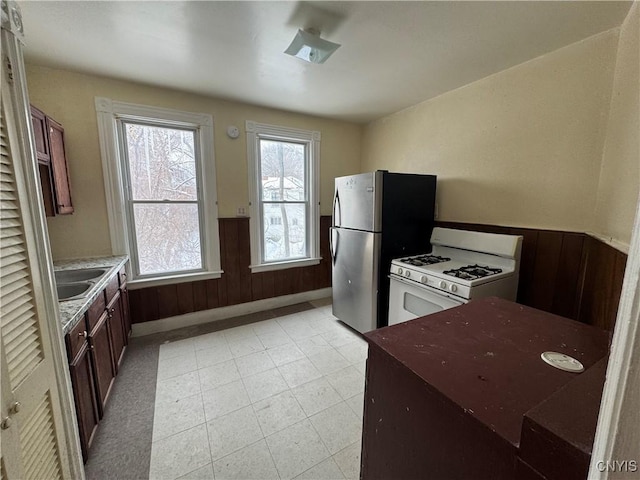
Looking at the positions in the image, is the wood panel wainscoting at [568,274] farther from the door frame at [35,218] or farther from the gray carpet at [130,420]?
the gray carpet at [130,420]

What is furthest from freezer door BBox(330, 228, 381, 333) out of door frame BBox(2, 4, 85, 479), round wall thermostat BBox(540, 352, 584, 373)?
door frame BBox(2, 4, 85, 479)

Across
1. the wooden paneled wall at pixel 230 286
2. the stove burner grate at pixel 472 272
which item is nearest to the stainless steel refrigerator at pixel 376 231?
the stove burner grate at pixel 472 272

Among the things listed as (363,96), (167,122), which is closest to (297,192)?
(363,96)

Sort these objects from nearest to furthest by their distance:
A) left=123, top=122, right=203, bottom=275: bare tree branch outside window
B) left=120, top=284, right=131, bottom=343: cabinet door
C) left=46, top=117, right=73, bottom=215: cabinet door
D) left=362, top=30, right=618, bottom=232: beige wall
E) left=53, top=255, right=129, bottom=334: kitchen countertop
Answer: left=53, top=255, right=129, bottom=334: kitchen countertop → left=362, top=30, right=618, bottom=232: beige wall → left=46, top=117, right=73, bottom=215: cabinet door → left=120, top=284, right=131, bottom=343: cabinet door → left=123, top=122, right=203, bottom=275: bare tree branch outside window

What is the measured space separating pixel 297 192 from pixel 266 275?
44.5 inches

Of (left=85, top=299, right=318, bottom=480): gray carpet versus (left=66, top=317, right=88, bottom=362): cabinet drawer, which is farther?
(left=85, top=299, right=318, bottom=480): gray carpet

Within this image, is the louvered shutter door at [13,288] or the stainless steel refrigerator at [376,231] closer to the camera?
the louvered shutter door at [13,288]

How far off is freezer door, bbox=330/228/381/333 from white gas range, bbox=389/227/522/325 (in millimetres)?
202

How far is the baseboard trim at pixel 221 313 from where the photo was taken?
2.78m

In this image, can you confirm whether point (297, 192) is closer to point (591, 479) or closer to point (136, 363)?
point (136, 363)

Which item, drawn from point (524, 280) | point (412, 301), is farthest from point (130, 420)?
point (524, 280)

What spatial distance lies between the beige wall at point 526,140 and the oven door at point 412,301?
92 cm

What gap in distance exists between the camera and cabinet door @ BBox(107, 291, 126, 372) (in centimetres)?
196

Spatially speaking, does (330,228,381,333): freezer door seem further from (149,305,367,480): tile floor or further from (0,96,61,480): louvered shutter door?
(0,96,61,480): louvered shutter door
